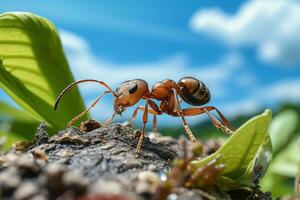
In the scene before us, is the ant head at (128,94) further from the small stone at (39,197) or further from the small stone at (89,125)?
the small stone at (39,197)

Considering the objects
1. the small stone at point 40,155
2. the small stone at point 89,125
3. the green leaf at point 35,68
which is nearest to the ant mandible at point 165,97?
the green leaf at point 35,68

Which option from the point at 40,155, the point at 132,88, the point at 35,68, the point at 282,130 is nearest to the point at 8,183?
the point at 40,155

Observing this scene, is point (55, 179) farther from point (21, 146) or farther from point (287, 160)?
point (287, 160)

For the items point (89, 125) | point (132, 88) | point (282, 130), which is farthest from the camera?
point (282, 130)

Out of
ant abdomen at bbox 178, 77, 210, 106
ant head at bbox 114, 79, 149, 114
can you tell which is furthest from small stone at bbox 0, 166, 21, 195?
ant abdomen at bbox 178, 77, 210, 106

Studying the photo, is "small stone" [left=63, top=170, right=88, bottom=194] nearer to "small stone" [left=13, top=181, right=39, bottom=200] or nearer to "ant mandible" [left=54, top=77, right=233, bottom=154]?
"small stone" [left=13, top=181, right=39, bottom=200]

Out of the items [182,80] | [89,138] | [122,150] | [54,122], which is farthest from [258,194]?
[182,80]
